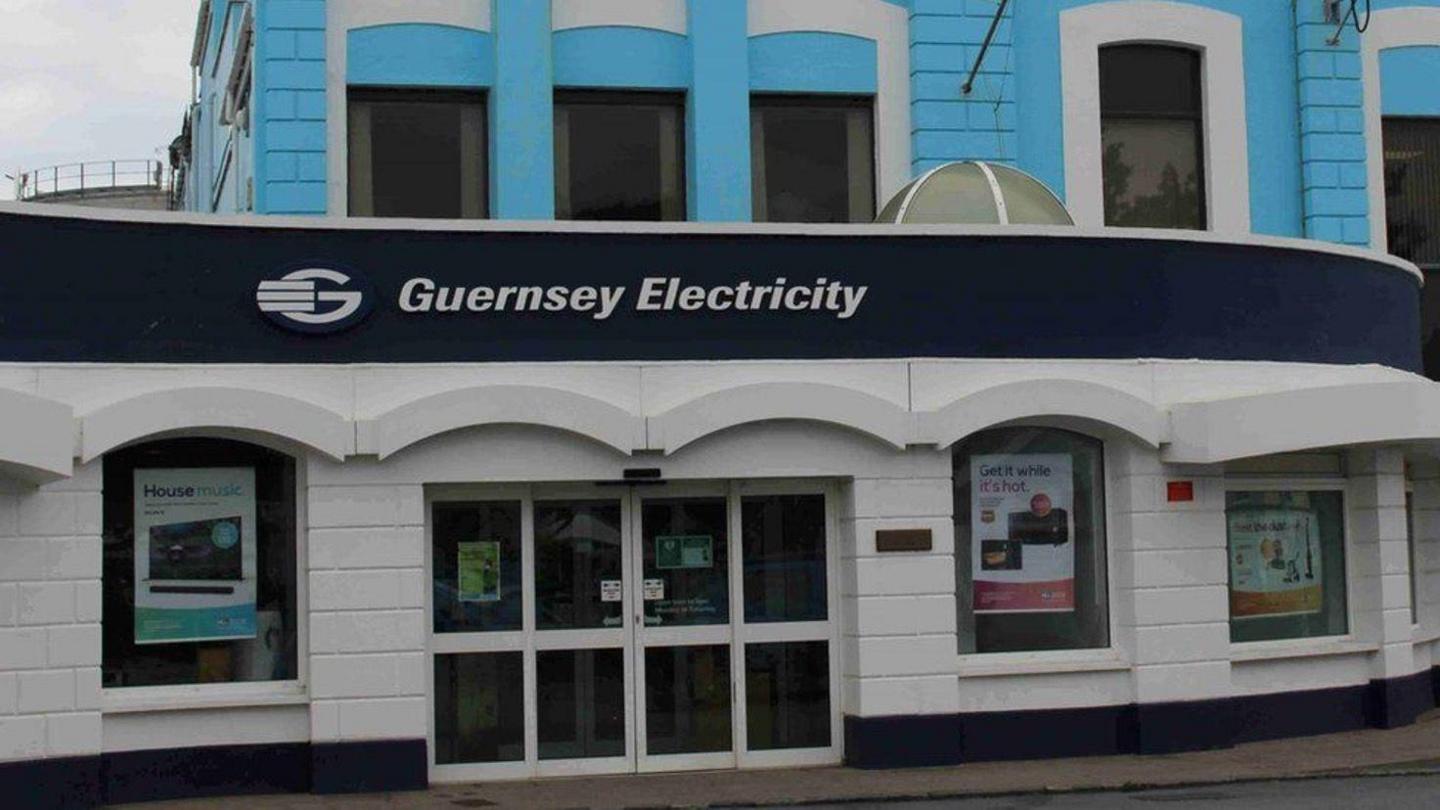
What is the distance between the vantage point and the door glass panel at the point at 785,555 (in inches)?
571

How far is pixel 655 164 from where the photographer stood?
723 inches

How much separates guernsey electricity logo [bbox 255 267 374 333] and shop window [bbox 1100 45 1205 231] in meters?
8.51

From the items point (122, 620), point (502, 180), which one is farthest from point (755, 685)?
point (502, 180)

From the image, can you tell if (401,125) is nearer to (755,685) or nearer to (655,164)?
(655,164)

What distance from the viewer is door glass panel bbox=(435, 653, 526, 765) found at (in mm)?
13938

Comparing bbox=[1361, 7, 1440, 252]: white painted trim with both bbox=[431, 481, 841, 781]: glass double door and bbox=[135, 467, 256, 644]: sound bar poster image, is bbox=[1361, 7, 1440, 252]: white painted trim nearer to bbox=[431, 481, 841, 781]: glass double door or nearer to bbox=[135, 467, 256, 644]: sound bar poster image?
bbox=[431, 481, 841, 781]: glass double door

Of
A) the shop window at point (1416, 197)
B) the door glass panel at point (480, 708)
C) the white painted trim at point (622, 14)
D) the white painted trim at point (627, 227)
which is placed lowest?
the door glass panel at point (480, 708)

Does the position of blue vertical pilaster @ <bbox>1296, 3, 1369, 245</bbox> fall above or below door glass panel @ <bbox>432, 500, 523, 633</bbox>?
above

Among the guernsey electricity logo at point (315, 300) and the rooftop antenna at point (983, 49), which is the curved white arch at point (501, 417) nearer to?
the guernsey electricity logo at point (315, 300)

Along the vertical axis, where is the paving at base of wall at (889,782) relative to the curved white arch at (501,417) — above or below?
below

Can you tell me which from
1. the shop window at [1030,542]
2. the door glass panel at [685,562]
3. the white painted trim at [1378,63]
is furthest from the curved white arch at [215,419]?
the white painted trim at [1378,63]

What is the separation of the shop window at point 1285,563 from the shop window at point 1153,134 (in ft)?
13.3

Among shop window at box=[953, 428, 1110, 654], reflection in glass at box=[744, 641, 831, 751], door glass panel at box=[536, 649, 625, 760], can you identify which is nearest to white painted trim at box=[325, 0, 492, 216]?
door glass panel at box=[536, 649, 625, 760]

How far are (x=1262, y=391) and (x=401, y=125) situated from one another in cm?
795
